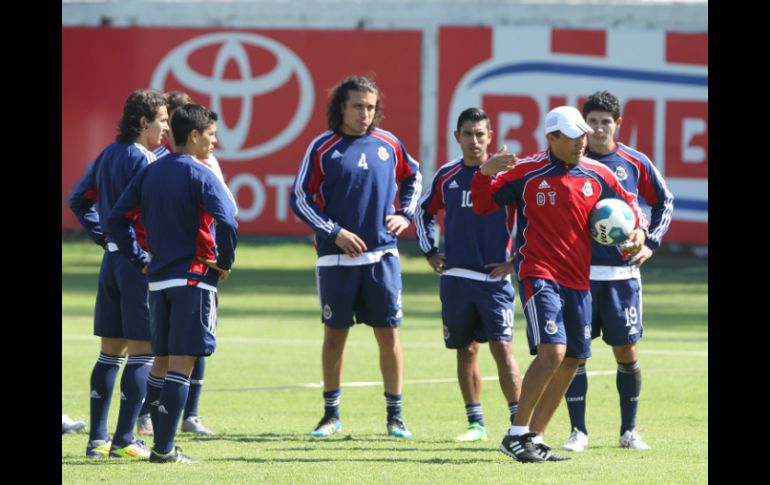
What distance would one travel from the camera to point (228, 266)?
889 centimetres

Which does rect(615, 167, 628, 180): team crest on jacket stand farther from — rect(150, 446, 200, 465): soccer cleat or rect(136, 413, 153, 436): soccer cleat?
rect(136, 413, 153, 436): soccer cleat

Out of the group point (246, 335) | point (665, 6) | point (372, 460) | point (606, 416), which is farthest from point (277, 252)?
point (372, 460)

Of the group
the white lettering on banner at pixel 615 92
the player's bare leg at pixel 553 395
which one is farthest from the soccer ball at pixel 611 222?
the white lettering on banner at pixel 615 92

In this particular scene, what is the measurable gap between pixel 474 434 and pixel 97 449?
2.69 meters

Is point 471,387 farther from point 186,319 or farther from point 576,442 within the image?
point 186,319

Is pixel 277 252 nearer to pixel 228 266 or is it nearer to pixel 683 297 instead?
pixel 683 297

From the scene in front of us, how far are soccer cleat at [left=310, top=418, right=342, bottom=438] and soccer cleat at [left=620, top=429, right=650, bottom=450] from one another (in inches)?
84.8

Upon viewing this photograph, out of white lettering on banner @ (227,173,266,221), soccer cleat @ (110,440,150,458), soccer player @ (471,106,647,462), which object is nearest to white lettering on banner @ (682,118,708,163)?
white lettering on banner @ (227,173,266,221)

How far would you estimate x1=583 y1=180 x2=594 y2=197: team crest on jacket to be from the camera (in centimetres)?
909

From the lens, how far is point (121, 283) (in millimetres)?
9484
